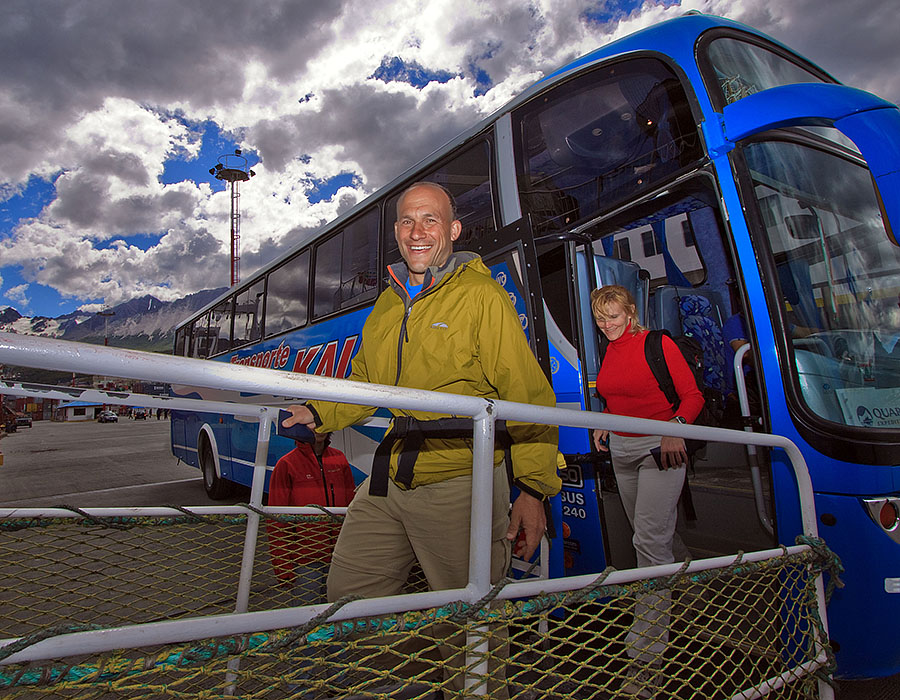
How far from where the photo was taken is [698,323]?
506 centimetres

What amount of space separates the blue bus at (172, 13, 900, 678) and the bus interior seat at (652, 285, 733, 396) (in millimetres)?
23

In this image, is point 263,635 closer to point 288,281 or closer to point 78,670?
point 78,670

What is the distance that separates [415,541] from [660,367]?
1890 millimetres

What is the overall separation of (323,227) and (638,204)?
158 inches

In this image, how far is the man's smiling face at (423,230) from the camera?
193 centimetres

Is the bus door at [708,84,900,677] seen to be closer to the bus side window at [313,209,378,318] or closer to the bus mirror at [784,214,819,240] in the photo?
the bus mirror at [784,214,819,240]

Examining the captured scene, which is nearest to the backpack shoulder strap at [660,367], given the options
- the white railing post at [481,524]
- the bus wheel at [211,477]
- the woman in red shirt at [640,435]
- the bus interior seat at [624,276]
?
the woman in red shirt at [640,435]

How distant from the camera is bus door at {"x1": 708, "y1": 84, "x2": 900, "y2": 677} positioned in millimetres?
2266

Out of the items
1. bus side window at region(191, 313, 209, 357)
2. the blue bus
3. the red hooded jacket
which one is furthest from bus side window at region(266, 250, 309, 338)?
bus side window at region(191, 313, 209, 357)

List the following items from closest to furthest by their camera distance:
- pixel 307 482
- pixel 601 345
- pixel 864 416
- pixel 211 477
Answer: pixel 864 416 → pixel 601 345 → pixel 307 482 → pixel 211 477

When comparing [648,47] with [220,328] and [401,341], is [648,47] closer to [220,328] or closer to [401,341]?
[401,341]

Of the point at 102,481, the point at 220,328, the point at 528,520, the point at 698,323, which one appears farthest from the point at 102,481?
the point at 528,520

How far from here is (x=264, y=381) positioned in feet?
3.27

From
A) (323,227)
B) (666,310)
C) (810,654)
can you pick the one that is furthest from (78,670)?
(323,227)
